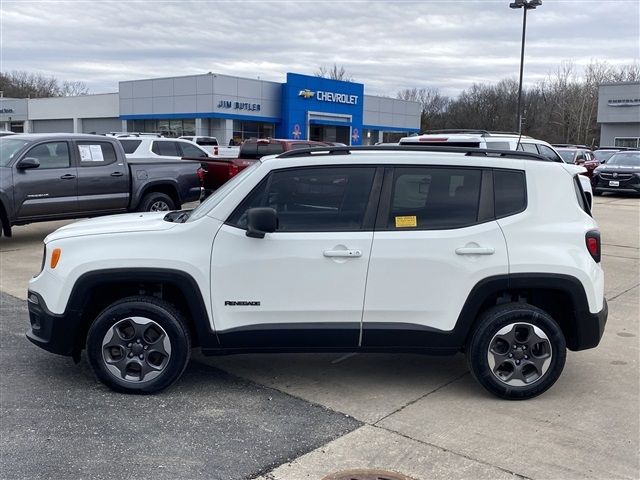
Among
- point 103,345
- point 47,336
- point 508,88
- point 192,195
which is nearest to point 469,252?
point 103,345

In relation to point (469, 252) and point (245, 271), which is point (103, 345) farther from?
point (469, 252)

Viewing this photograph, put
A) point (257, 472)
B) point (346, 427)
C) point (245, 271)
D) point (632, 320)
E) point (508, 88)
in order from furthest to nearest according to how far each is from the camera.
Result: 1. point (508, 88)
2. point (632, 320)
3. point (245, 271)
4. point (346, 427)
5. point (257, 472)

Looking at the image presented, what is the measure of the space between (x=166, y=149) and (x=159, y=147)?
0.18 meters

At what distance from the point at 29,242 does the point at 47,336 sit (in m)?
7.51

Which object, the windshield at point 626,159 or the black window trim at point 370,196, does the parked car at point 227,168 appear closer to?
the black window trim at point 370,196

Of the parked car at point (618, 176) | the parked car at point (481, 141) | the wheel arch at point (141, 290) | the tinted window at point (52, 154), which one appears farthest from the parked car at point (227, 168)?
the parked car at point (618, 176)

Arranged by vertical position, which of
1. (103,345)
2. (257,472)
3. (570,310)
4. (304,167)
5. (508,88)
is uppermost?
(508,88)

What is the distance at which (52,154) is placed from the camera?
1088 cm

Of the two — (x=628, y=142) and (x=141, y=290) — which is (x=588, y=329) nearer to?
(x=141, y=290)

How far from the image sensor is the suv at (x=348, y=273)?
4.53m

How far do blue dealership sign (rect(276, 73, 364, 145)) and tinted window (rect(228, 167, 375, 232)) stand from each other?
1652 inches

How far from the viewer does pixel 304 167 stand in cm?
472

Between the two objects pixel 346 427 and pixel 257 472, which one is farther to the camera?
pixel 346 427

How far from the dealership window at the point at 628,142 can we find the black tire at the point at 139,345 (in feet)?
197
